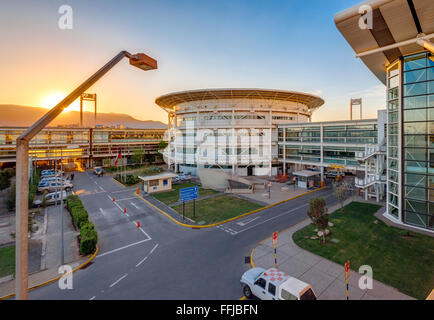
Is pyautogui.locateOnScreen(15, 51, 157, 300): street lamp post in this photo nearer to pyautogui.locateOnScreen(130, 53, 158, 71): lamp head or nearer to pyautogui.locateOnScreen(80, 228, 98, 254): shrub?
pyautogui.locateOnScreen(130, 53, 158, 71): lamp head

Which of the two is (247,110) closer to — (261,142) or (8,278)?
(261,142)

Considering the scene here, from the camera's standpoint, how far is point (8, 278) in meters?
13.1

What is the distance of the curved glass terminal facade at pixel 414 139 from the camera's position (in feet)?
60.3

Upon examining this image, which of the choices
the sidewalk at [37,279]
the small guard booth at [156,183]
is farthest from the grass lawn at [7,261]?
the small guard booth at [156,183]

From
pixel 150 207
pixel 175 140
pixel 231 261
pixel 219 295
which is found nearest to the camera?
pixel 219 295

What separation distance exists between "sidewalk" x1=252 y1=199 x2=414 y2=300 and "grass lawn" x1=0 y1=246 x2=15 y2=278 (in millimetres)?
15890

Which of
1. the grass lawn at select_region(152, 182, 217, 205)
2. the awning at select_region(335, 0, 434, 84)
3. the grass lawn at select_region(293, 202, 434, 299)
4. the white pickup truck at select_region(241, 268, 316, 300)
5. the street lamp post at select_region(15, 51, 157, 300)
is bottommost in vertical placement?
the grass lawn at select_region(293, 202, 434, 299)

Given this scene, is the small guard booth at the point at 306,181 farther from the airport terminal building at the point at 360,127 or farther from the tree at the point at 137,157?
the tree at the point at 137,157

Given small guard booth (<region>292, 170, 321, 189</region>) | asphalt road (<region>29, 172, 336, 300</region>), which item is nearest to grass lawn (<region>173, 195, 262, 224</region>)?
asphalt road (<region>29, 172, 336, 300</region>)

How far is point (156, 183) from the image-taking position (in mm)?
34000

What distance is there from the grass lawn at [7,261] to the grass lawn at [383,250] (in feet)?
65.5

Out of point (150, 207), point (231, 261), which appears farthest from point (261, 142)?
point (231, 261)

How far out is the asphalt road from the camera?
11.8m

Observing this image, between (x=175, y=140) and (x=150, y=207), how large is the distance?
29223 mm
